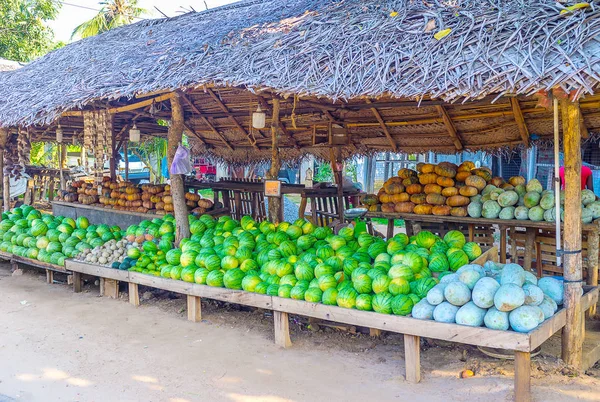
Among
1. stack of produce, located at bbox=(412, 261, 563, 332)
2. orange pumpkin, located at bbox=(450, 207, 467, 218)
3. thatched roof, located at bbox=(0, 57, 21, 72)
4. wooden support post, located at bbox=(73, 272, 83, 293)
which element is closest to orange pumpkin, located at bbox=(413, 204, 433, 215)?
orange pumpkin, located at bbox=(450, 207, 467, 218)

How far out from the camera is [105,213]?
9.10 m

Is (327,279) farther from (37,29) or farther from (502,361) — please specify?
(37,29)

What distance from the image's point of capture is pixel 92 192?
939 cm

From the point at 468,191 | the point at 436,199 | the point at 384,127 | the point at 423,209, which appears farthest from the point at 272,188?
the point at 468,191

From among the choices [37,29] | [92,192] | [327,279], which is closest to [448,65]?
[327,279]

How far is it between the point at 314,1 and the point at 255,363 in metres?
4.39

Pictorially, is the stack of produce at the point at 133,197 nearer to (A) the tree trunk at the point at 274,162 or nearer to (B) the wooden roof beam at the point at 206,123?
(B) the wooden roof beam at the point at 206,123

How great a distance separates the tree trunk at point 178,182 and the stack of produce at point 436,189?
276 cm

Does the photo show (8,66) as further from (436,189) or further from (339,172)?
(436,189)

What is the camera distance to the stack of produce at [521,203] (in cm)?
542

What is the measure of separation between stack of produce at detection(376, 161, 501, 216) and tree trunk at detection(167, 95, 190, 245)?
2.76m

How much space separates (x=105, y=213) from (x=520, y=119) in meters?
7.15

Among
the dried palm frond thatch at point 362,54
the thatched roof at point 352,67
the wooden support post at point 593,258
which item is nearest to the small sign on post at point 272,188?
the thatched roof at point 352,67

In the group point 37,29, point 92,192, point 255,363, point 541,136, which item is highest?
point 37,29
